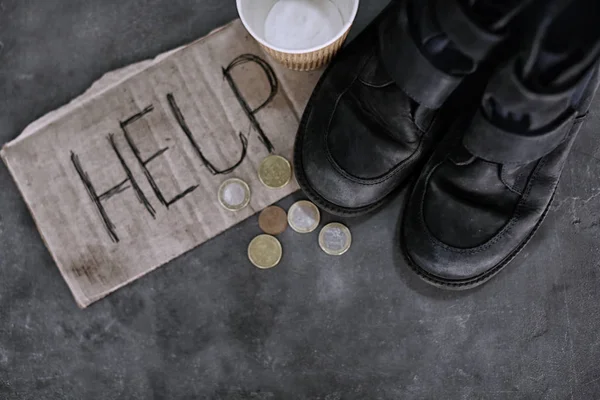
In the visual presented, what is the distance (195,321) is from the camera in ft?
3.37

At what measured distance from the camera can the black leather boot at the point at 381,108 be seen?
77cm

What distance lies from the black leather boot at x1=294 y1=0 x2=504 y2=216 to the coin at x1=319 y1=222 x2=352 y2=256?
2.2 inches

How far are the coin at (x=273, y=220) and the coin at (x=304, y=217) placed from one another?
13 millimetres

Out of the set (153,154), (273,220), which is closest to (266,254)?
(273,220)

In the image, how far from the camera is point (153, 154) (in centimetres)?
104

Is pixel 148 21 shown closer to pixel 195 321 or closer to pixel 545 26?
pixel 195 321

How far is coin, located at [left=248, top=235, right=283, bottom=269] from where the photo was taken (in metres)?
1.02

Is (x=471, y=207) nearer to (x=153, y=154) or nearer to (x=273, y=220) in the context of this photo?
(x=273, y=220)

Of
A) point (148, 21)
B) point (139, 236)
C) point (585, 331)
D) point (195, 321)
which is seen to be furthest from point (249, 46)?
point (585, 331)

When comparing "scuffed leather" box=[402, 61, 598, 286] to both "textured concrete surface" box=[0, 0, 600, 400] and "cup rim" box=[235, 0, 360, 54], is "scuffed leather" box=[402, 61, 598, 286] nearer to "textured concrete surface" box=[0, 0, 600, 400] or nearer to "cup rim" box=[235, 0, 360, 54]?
"textured concrete surface" box=[0, 0, 600, 400]

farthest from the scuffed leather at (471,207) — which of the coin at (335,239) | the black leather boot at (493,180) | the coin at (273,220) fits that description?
the coin at (273,220)

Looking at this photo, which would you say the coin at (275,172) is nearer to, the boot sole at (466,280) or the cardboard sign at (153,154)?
the cardboard sign at (153,154)

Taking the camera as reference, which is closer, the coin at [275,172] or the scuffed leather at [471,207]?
the scuffed leather at [471,207]

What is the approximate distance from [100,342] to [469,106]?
771 millimetres
